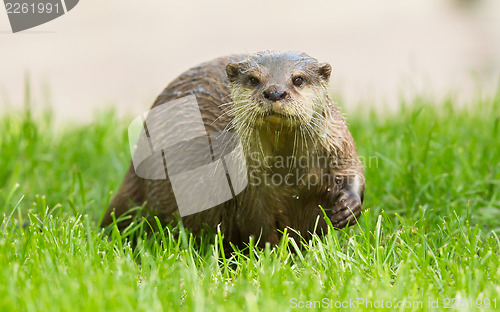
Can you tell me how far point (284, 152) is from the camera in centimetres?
297

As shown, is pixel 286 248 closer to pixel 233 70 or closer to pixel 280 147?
pixel 280 147

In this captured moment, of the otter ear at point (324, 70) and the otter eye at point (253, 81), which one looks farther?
the otter ear at point (324, 70)

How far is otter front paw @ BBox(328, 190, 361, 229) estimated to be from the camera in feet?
9.75

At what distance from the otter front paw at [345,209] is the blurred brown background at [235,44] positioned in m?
3.36

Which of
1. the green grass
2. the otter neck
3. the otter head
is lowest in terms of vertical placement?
the green grass

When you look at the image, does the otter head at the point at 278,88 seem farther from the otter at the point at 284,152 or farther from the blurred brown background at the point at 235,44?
the blurred brown background at the point at 235,44

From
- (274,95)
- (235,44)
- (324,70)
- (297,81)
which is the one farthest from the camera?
(235,44)

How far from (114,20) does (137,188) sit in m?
5.64

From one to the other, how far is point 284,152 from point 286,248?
Result: 1.22 ft

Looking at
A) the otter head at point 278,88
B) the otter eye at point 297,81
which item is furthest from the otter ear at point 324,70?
the otter eye at point 297,81

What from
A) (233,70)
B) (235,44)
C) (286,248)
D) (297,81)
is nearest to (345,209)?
(286,248)

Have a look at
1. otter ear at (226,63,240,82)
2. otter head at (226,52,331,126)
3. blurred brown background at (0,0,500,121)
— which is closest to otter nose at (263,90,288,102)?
otter head at (226,52,331,126)

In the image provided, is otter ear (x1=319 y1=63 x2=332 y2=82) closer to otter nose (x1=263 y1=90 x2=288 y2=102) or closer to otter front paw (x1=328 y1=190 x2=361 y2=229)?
otter nose (x1=263 y1=90 x2=288 y2=102)

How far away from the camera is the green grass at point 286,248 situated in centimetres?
232
